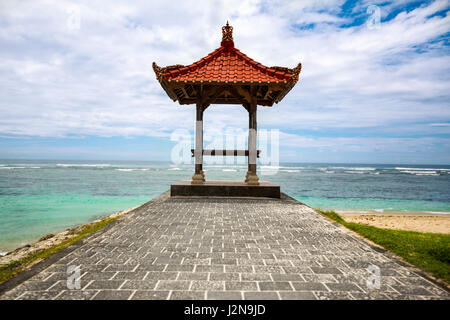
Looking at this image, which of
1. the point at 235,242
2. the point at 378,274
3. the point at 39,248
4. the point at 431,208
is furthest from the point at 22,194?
the point at 431,208

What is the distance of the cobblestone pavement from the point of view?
2820 millimetres

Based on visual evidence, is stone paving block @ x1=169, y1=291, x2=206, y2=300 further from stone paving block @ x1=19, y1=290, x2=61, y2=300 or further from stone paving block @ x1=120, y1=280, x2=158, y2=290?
stone paving block @ x1=19, y1=290, x2=61, y2=300

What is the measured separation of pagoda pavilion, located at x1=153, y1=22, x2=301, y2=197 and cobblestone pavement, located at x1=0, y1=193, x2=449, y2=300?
4.08 meters

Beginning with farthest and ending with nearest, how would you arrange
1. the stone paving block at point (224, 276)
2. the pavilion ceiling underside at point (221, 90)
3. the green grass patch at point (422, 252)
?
1. the pavilion ceiling underside at point (221, 90)
2. the green grass patch at point (422, 252)
3. the stone paving block at point (224, 276)

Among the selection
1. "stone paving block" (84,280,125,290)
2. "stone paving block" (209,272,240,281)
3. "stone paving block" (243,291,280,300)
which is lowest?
"stone paving block" (243,291,280,300)

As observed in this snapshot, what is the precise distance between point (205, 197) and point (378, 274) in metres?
6.60

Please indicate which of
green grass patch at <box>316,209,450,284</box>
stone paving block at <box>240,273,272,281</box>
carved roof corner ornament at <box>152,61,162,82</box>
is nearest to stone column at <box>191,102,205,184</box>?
carved roof corner ornament at <box>152,61,162,82</box>

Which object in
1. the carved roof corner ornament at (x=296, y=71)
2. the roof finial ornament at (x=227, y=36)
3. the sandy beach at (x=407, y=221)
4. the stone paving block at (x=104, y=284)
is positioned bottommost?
the sandy beach at (x=407, y=221)

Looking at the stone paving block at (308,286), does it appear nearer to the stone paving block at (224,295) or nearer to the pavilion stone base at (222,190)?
the stone paving block at (224,295)

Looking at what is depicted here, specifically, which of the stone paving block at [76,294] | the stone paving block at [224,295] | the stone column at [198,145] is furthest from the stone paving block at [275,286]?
the stone column at [198,145]

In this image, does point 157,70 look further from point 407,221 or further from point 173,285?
point 407,221

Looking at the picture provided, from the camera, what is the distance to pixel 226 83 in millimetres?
8789

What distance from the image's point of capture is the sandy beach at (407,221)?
11.0 metres
